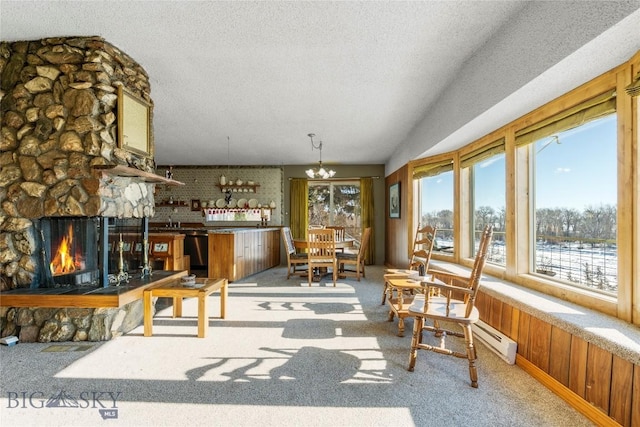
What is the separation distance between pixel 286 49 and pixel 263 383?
2538mm

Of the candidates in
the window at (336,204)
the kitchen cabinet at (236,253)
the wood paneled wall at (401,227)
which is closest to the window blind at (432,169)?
the wood paneled wall at (401,227)

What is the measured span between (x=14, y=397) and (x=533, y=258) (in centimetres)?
386

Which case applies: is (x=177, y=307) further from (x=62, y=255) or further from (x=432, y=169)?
(x=432, y=169)

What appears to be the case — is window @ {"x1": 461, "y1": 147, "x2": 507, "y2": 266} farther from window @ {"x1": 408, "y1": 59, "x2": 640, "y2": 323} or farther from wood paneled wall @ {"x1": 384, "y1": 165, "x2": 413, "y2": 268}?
wood paneled wall @ {"x1": 384, "y1": 165, "x2": 413, "y2": 268}

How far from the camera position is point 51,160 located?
2822mm

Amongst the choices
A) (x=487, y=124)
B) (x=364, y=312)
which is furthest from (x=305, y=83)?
(x=364, y=312)

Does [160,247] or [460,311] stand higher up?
[160,247]

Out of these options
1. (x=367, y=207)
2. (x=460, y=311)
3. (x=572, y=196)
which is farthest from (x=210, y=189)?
(x=572, y=196)

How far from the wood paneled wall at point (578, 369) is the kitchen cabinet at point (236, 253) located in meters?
4.18

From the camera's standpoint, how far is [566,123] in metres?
2.41

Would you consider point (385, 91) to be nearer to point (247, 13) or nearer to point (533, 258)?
point (247, 13)

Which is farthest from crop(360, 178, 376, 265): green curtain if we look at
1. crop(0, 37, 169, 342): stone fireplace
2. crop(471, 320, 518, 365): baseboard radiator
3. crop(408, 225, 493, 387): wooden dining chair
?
crop(0, 37, 169, 342): stone fireplace

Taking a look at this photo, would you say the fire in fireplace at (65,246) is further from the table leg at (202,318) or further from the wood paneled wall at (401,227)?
the wood paneled wall at (401,227)

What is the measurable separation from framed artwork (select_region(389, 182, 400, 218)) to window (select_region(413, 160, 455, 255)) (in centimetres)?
95
